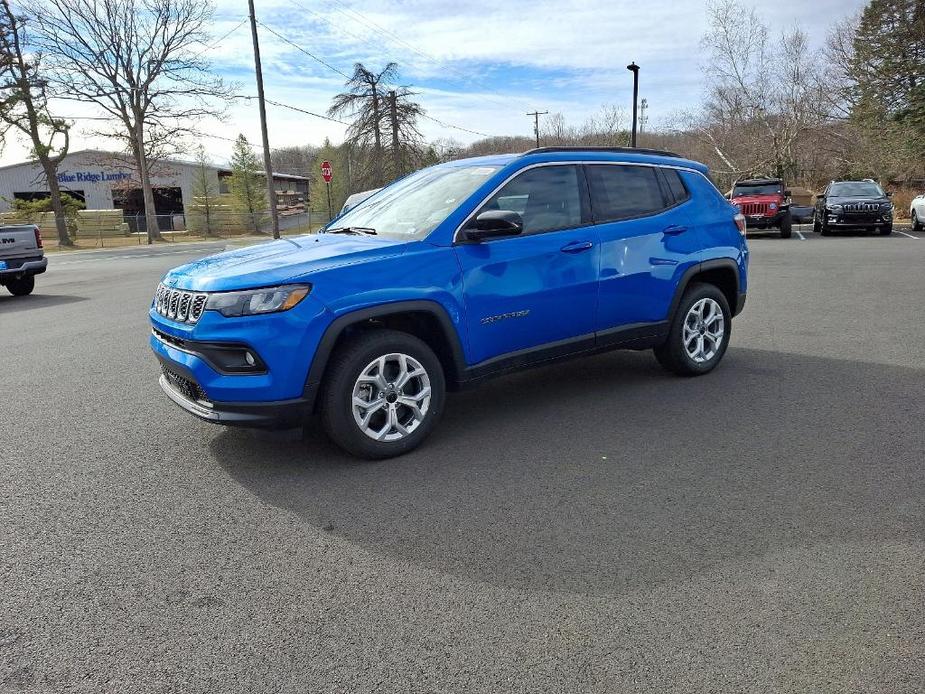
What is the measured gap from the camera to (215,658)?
2.47 m

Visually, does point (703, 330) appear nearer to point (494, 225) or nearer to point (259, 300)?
point (494, 225)

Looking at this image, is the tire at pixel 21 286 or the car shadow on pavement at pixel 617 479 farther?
the tire at pixel 21 286

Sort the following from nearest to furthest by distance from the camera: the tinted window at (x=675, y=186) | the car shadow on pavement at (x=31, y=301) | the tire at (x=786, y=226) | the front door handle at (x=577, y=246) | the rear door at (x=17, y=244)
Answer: the front door handle at (x=577, y=246) < the tinted window at (x=675, y=186) < the car shadow on pavement at (x=31, y=301) < the rear door at (x=17, y=244) < the tire at (x=786, y=226)

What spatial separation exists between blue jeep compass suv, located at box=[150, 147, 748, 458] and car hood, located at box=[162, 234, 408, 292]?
0.01 metres

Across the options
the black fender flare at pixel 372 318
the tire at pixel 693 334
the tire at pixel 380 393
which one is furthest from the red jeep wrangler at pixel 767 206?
the tire at pixel 380 393

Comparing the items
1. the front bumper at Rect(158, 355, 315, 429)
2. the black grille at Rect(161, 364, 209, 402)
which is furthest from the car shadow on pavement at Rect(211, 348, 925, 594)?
the black grille at Rect(161, 364, 209, 402)

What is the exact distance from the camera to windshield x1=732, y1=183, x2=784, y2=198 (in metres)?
23.5

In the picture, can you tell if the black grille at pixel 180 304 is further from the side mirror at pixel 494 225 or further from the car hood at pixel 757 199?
the car hood at pixel 757 199

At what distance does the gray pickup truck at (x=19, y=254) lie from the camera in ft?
43.0

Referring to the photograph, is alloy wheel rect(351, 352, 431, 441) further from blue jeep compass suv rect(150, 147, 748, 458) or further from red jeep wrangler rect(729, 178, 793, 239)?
red jeep wrangler rect(729, 178, 793, 239)

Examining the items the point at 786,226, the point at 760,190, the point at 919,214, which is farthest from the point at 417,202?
the point at 919,214

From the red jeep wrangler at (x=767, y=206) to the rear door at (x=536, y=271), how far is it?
19.8 meters

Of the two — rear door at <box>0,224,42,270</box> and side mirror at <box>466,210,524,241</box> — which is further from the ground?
side mirror at <box>466,210,524,241</box>

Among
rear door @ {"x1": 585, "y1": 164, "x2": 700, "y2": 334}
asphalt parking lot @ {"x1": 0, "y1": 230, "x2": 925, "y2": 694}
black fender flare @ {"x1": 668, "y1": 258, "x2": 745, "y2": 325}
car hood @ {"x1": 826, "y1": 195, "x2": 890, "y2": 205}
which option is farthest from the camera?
car hood @ {"x1": 826, "y1": 195, "x2": 890, "y2": 205}
